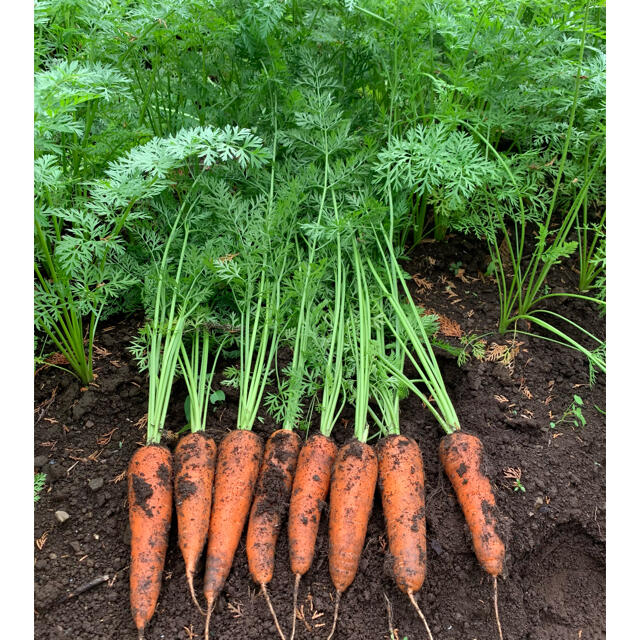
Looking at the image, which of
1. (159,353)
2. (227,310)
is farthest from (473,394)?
(159,353)

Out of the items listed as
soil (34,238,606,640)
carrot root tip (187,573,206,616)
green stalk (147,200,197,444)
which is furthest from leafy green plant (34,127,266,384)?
carrot root tip (187,573,206,616)

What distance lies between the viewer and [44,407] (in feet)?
6.98

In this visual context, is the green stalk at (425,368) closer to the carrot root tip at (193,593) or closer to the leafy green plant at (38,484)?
the carrot root tip at (193,593)

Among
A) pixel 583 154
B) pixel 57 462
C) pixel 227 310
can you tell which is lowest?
pixel 57 462

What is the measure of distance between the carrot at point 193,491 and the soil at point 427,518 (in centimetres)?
7

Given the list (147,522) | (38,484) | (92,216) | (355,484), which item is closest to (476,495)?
(355,484)

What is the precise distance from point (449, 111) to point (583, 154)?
2.42 feet

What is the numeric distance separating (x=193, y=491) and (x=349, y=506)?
0.49m

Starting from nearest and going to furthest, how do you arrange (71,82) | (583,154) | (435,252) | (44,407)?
1. (71,82)
2. (44,407)
3. (583,154)
4. (435,252)

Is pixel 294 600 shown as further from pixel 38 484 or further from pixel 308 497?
pixel 38 484

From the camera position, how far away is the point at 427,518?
189 centimetres

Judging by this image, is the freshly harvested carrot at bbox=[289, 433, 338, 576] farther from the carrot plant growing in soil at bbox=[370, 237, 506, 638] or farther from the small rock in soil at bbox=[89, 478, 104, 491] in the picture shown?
the small rock in soil at bbox=[89, 478, 104, 491]

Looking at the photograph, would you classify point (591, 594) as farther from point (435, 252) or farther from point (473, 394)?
point (435, 252)

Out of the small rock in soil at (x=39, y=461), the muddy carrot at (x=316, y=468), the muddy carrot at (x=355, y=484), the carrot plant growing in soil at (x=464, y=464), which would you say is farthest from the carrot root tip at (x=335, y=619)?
the small rock in soil at (x=39, y=461)
